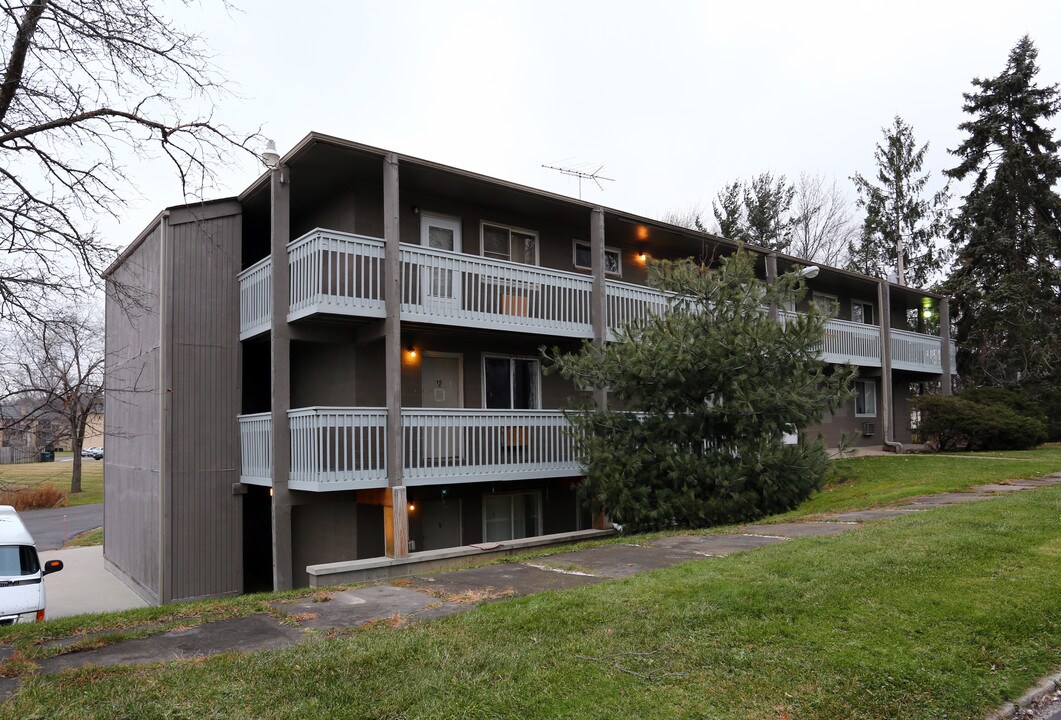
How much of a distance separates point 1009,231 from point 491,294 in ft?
98.2

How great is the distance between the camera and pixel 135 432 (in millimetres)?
17078

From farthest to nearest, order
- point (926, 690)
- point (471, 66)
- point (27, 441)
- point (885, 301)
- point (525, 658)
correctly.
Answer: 1. point (885, 301)
2. point (471, 66)
3. point (27, 441)
4. point (525, 658)
5. point (926, 690)

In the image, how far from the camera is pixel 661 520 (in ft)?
44.2

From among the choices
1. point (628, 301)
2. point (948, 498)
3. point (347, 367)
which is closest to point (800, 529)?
point (948, 498)

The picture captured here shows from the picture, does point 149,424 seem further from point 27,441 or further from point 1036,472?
point 1036,472

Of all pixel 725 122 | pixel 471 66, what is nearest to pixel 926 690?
pixel 471 66

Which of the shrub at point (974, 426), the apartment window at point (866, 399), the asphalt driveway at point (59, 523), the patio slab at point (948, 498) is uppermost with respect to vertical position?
the apartment window at point (866, 399)

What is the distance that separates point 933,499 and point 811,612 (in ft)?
30.0

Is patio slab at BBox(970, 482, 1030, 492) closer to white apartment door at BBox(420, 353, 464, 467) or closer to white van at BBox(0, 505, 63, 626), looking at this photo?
white apartment door at BBox(420, 353, 464, 467)

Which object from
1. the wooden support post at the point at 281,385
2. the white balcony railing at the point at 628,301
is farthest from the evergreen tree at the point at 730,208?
the wooden support post at the point at 281,385

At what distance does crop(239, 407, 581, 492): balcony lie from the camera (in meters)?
12.3

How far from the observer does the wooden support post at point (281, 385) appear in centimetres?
1298

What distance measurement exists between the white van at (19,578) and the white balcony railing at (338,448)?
12.9 feet

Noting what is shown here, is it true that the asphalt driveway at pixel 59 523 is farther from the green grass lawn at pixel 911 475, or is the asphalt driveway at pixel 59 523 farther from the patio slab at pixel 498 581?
the green grass lawn at pixel 911 475
